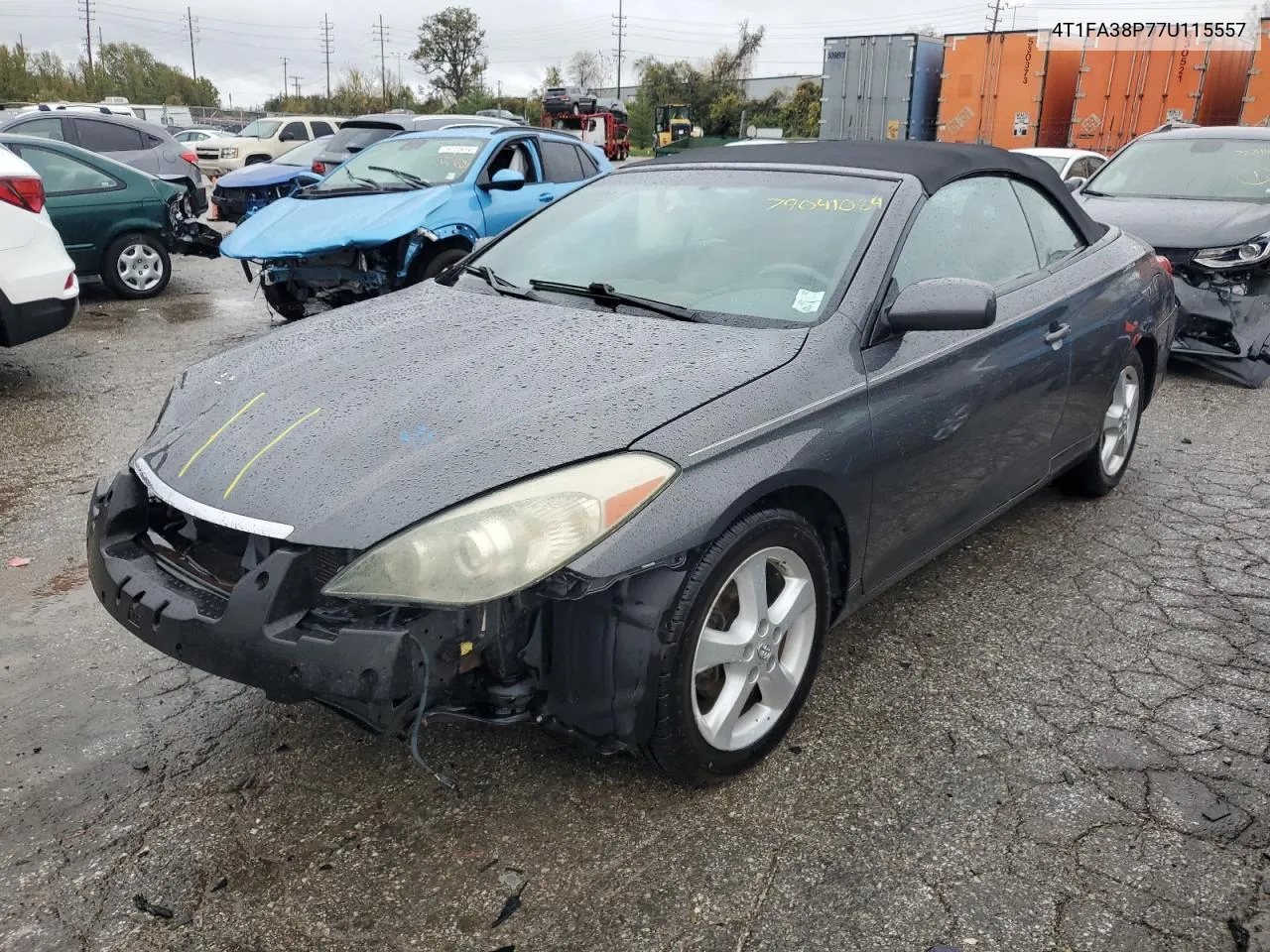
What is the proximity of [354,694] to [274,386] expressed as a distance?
1.06 m

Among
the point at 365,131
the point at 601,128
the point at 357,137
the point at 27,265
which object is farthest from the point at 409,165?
the point at 601,128

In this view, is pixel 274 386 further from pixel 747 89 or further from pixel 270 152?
pixel 747 89

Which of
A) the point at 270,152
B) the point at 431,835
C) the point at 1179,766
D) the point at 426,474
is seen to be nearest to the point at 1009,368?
the point at 1179,766

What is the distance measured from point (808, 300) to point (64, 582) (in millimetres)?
2937

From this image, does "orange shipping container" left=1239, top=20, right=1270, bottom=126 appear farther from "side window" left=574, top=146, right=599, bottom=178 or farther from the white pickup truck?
the white pickup truck

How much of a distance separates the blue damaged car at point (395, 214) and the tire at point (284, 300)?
0.01m

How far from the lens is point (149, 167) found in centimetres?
1238

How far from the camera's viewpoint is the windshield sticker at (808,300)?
9.45 feet

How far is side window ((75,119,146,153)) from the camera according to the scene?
1200 cm

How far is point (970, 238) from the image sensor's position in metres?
3.42

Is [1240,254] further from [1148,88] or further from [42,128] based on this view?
[1148,88]

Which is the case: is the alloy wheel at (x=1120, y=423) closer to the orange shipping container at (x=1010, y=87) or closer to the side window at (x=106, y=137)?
the side window at (x=106, y=137)

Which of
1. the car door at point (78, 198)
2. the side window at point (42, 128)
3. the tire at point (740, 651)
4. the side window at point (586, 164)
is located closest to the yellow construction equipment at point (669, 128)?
the side window at point (42, 128)

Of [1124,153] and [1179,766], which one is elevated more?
[1124,153]
